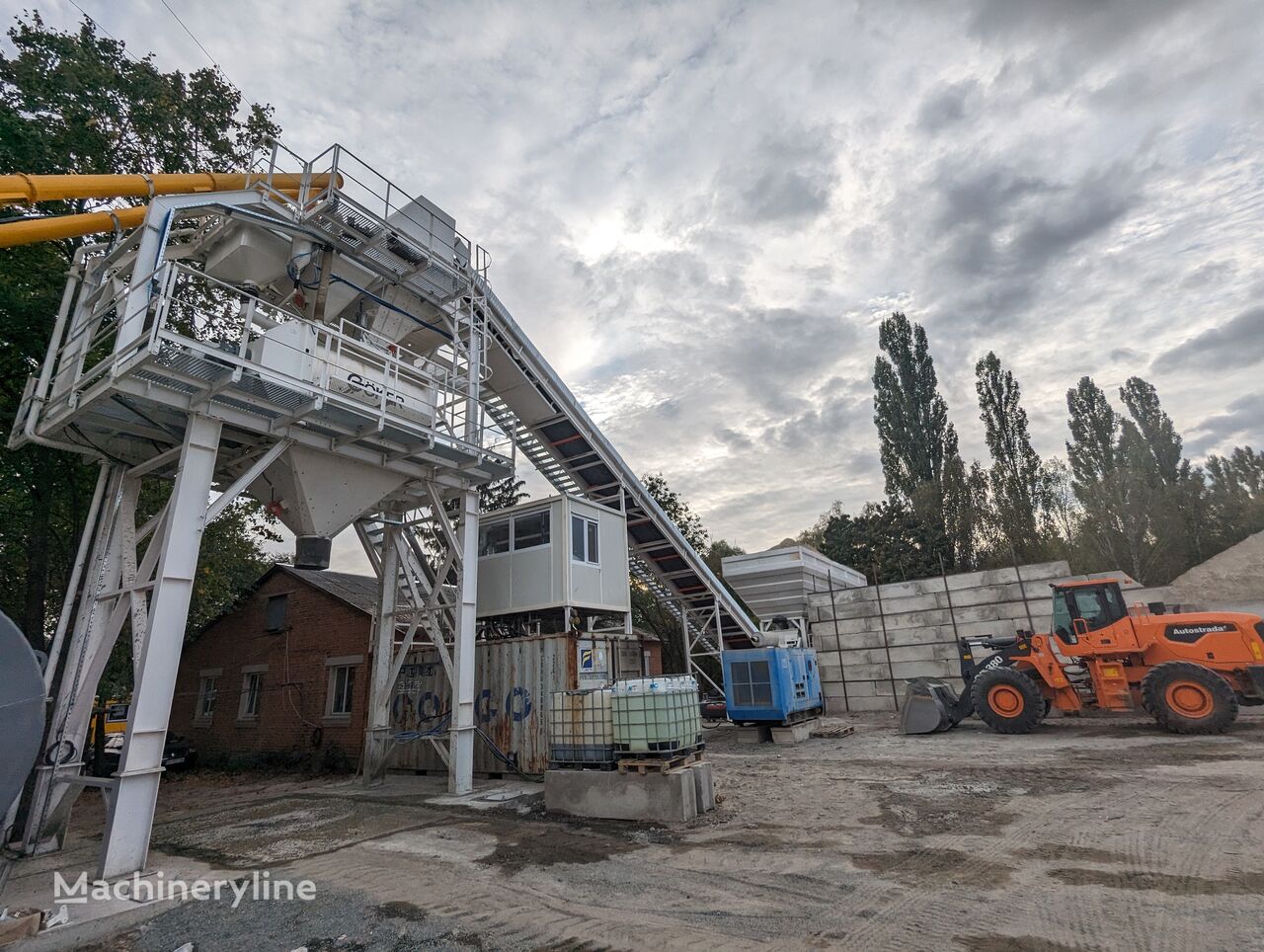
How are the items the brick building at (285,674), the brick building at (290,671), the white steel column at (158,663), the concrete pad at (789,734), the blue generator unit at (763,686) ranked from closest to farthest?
the white steel column at (158,663)
the concrete pad at (789,734)
the blue generator unit at (763,686)
the brick building at (290,671)
the brick building at (285,674)

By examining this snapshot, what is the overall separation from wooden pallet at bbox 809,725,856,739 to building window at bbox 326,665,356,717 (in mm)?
12164

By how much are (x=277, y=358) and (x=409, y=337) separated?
4.51 metres

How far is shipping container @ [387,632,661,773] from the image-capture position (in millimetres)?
12008

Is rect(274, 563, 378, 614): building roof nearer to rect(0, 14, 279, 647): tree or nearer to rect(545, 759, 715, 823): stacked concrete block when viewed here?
rect(0, 14, 279, 647): tree

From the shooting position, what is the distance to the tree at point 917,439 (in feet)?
110

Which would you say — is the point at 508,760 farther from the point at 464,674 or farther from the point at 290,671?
the point at 290,671

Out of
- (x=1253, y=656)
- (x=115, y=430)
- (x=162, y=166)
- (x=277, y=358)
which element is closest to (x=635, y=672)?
(x=277, y=358)

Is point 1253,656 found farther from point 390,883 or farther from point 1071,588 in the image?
point 390,883

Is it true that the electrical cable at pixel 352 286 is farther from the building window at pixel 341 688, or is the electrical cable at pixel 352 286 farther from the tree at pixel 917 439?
the tree at pixel 917 439

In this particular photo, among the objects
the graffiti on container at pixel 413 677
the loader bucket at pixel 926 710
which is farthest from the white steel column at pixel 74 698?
the loader bucket at pixel 926 710

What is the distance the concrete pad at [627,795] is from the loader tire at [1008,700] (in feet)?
28.3

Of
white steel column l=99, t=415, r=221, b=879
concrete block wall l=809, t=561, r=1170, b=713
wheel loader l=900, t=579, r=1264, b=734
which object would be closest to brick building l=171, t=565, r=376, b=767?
white steel column l=99, t=415, r=221, b=879

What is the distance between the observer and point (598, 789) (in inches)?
332

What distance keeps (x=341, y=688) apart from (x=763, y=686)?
11.3m
